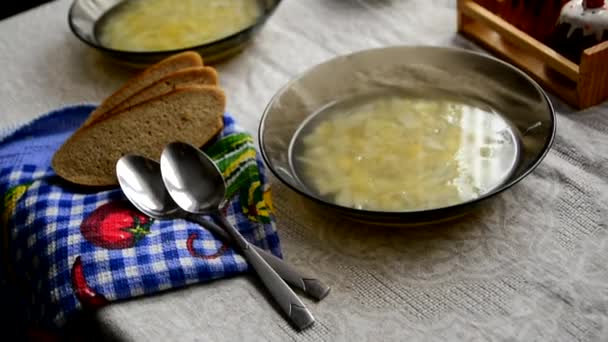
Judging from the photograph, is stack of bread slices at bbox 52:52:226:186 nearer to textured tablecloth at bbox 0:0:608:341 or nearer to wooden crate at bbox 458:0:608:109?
textured tablecloth at bbox 0:0:608:341

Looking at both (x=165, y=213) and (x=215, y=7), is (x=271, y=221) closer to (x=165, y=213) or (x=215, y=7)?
(x=165, y=213)

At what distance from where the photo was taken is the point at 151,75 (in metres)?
0.94

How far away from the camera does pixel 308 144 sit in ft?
2.66

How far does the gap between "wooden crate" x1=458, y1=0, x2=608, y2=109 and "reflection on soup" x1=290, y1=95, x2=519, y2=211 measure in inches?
4.2

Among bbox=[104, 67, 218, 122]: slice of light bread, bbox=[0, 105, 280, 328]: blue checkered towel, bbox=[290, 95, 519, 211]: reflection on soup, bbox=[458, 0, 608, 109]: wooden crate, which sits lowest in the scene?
bbox=[0, 105, 280, 328]: blue checkered towel

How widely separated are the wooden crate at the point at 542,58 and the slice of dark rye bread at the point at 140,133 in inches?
13.9

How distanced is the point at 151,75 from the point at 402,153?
0.36 metres

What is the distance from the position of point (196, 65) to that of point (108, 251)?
0.32 m

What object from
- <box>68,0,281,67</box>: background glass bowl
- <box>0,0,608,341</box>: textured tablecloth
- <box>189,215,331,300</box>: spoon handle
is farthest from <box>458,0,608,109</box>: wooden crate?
<box>189,215,331,300</box>: spoon handle

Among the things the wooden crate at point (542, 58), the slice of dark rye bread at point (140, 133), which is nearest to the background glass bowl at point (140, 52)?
the slice of dark rye bread at point (140, 133)

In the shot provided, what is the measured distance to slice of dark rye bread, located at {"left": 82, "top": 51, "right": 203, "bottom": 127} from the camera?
36.3 inches

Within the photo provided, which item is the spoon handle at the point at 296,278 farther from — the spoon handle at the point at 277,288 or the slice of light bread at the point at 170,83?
the slice of light bread at the point at 170,83

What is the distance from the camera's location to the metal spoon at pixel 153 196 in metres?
0.70

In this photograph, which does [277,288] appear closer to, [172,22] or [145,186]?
[145,186]
